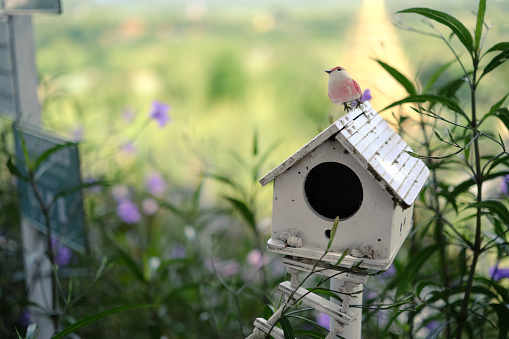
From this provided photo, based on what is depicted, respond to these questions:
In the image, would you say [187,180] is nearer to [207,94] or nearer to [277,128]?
[277,128]

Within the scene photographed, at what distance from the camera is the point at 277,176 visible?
787 millimetres

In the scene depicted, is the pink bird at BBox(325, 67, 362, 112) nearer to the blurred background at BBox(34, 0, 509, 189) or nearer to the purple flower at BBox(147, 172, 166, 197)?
the purple flower at BBox(147, 172, 166, 197)

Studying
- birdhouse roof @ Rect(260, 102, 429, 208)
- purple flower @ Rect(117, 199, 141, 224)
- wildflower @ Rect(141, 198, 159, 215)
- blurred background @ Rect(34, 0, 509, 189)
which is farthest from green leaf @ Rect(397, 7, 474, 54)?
blurred background @ Rect(34, 0, 509, 189)

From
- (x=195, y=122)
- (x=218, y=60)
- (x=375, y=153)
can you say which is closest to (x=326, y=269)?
(x=375, y=153)

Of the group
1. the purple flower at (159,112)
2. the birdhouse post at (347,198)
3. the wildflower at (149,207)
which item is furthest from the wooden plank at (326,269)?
the wildflower at (149,207)

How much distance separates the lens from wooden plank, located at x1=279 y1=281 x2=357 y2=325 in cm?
75

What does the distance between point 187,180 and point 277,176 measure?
7.69ft

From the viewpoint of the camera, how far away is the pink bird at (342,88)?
0.74 m

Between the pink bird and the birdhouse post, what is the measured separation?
0.07ft

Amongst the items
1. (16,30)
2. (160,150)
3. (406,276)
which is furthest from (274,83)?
(406,276)

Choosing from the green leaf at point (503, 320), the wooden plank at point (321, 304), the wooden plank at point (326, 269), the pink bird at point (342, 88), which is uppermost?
the pink bird at point (342, 88)

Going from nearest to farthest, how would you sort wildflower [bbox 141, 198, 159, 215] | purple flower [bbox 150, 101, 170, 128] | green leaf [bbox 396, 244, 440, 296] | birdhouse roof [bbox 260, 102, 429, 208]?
birdhouse roof [bbox 260, 102, 429, 208] → green leaf [bbox 396, 244, 440, 296] → purple flower [bbox 150, 101, 170, 128] → wildflower [bbox 141, 198, 159, 215]

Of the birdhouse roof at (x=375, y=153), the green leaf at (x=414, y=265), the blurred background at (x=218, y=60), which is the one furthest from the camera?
the blurred background at (x=218, y=60)

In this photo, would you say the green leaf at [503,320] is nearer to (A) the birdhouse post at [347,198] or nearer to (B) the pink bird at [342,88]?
(A) the birdhouse post at [347,198]
